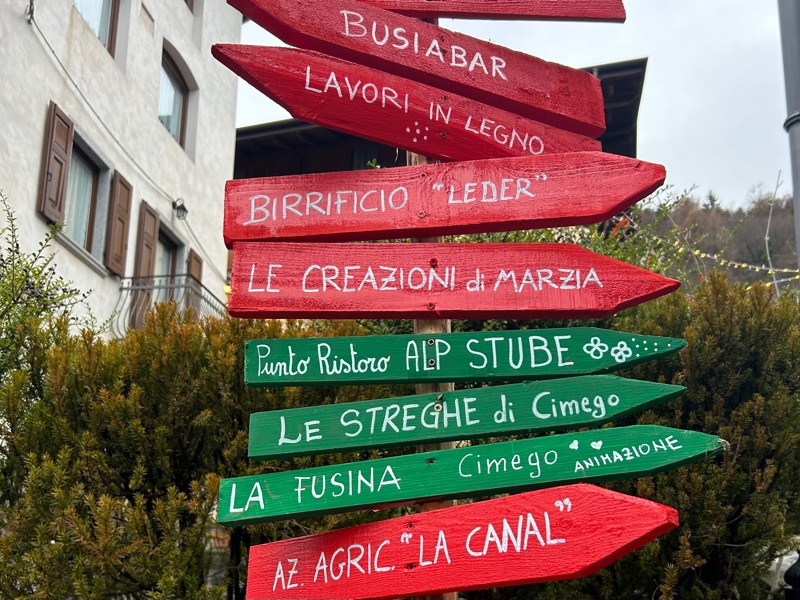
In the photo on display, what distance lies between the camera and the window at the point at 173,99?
50.3 ft

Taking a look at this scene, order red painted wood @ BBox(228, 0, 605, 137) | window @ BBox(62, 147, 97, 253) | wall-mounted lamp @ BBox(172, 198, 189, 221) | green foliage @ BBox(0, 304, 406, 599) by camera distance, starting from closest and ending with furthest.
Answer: red painted wood @ BBox(228, 0, 605, 137) → green foliage @ BBox(0, 304, 406, 599) → window @ BBox(62, 147, 97, 253) → wall-mounted lamp @ BBox(172, 198, 189, 221)

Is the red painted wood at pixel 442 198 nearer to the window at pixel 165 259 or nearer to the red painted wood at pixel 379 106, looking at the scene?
the red painted wood at pixel 379 106

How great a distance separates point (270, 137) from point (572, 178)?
15.8 metres

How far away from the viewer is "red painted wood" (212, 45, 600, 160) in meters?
4.24

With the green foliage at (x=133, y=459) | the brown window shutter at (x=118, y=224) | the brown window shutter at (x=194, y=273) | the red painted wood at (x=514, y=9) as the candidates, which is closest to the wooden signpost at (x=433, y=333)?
the red painted wood at (x=514, y=9)

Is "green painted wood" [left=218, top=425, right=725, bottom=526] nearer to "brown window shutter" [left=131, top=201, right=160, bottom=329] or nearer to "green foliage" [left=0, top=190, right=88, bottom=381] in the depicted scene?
"green foliage" [left=0, top=190, right=88, bottom=381]

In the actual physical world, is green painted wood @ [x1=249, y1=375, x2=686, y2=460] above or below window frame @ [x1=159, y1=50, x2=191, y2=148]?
below

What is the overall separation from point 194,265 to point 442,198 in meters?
12.0

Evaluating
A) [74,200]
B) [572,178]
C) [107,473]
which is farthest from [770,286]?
[74,200]

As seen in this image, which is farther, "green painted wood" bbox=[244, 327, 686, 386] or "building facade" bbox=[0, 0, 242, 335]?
"building facade" bbox=[0, 0, 242, 335]

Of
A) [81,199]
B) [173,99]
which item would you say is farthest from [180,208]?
[81,199]

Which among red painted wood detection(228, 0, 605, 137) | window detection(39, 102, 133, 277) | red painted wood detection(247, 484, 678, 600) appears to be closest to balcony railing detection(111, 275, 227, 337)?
window detection(39, 102, 133, 277)

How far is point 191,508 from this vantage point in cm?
525

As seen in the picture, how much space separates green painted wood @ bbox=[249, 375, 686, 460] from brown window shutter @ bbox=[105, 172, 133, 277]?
909cm
